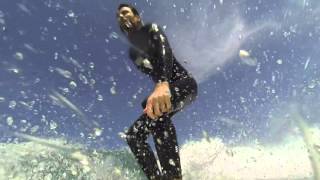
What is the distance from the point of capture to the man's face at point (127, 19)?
7336 mm

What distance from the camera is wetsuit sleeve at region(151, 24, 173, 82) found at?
627cm

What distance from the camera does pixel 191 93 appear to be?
Result: 6902 mm

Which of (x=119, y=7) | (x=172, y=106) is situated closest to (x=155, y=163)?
(x=172, y=106)

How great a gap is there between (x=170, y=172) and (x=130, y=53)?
2.09 m

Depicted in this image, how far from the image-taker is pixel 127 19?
7.35m

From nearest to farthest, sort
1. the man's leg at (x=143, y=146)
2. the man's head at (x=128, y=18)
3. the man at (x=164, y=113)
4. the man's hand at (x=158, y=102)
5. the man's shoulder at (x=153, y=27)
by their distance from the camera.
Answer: the man's hand at (x=158, y=102) < the man at (x=164, y=113) < the man's leg at (x=143, y=146) < the man's shoulder at (x=153, y=27) < the man's head at (x=128, y=18)

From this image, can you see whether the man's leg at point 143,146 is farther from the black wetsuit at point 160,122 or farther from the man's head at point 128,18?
the man's head at point 128,18

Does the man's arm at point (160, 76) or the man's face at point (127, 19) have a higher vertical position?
the man's face at point (127, 19)

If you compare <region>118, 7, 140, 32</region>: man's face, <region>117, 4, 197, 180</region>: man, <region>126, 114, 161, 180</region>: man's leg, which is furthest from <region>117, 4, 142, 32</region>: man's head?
<region>126, 114, 161, 180</region>: man's leg

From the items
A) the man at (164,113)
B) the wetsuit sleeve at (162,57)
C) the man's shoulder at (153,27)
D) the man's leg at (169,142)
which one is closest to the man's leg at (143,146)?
the man at (164,113)

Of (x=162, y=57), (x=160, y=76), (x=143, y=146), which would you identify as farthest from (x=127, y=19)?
(x=143, y=146)

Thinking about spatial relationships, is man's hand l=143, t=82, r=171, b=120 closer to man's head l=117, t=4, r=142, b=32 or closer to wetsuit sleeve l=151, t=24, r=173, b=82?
wetsuit sleeve l=151, t=24, r=173, b=82

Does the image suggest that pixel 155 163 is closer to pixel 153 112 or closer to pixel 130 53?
pixel 153 112

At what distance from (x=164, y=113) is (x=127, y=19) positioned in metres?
1.84
